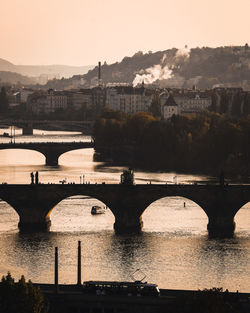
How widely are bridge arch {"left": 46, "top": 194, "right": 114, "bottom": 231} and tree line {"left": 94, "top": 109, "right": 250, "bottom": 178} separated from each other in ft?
73.9

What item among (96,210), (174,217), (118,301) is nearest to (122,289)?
(118,301)

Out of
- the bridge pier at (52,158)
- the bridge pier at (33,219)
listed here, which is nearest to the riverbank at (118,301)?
the bridge pier at (33,219)

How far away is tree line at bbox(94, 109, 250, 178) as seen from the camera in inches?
4326

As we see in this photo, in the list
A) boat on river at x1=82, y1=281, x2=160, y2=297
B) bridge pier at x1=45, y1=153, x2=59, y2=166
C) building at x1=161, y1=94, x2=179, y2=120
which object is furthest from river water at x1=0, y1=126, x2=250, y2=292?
building at x1=161, y1=94, x2=179, y2=120

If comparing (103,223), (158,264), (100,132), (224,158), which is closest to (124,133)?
(100,132)

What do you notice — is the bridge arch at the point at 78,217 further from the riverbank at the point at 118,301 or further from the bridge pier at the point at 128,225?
the riverbank at the point at 118,301

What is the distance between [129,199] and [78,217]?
184 inches

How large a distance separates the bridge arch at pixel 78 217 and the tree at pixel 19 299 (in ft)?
85.1

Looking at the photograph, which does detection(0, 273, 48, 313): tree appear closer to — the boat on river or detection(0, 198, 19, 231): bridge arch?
the boat on river

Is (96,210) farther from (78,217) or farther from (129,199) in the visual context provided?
(129,199)

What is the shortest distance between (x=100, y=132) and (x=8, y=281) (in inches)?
3500

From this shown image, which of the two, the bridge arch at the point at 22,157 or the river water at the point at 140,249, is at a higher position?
the river water at the point at 140,249

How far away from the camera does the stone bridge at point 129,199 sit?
7369cm

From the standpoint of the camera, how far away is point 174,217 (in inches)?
3066
